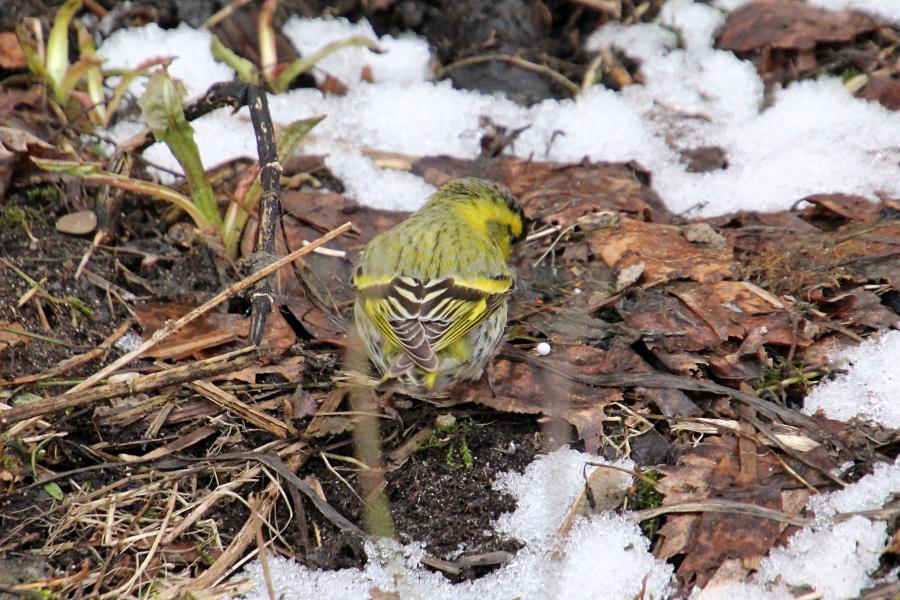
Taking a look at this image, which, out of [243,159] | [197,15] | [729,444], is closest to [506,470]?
[729,444]

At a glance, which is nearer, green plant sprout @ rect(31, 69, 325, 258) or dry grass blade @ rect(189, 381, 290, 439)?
dry grass blade @ rect(189, 381, 290, 439)

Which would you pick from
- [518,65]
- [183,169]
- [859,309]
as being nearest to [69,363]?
[183,169]

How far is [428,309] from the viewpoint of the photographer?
431 centimetres

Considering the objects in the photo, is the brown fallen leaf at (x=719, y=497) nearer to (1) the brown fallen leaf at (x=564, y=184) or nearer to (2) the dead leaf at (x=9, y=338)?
(1) the brown fallen leaf at (x=564, y=184)

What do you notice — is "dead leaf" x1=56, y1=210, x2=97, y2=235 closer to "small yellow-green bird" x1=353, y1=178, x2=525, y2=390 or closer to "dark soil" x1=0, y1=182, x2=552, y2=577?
"dark soil" x1=0, y1=182, x2=552, y2=577

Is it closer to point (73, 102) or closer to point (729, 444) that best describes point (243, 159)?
point (73, 102)

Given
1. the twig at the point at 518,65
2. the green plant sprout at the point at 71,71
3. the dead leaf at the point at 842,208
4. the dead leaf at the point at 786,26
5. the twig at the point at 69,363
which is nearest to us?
the twig at the point at 69,363

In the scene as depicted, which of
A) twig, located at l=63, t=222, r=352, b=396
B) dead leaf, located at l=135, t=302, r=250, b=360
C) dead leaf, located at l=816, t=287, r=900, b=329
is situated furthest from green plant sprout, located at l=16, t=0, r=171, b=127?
dead leaf, located at l=816, t=287, r=900, b=329

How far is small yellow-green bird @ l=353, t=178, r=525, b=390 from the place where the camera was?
4188 mm

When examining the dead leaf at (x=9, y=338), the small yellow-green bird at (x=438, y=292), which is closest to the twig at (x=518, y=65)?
the small yellow-green bird at (x=438, y=292)

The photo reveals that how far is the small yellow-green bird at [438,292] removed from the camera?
13.7 ft

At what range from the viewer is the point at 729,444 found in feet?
12.8

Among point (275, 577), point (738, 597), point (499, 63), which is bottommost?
point (275, 577)

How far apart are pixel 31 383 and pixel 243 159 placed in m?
2.20
